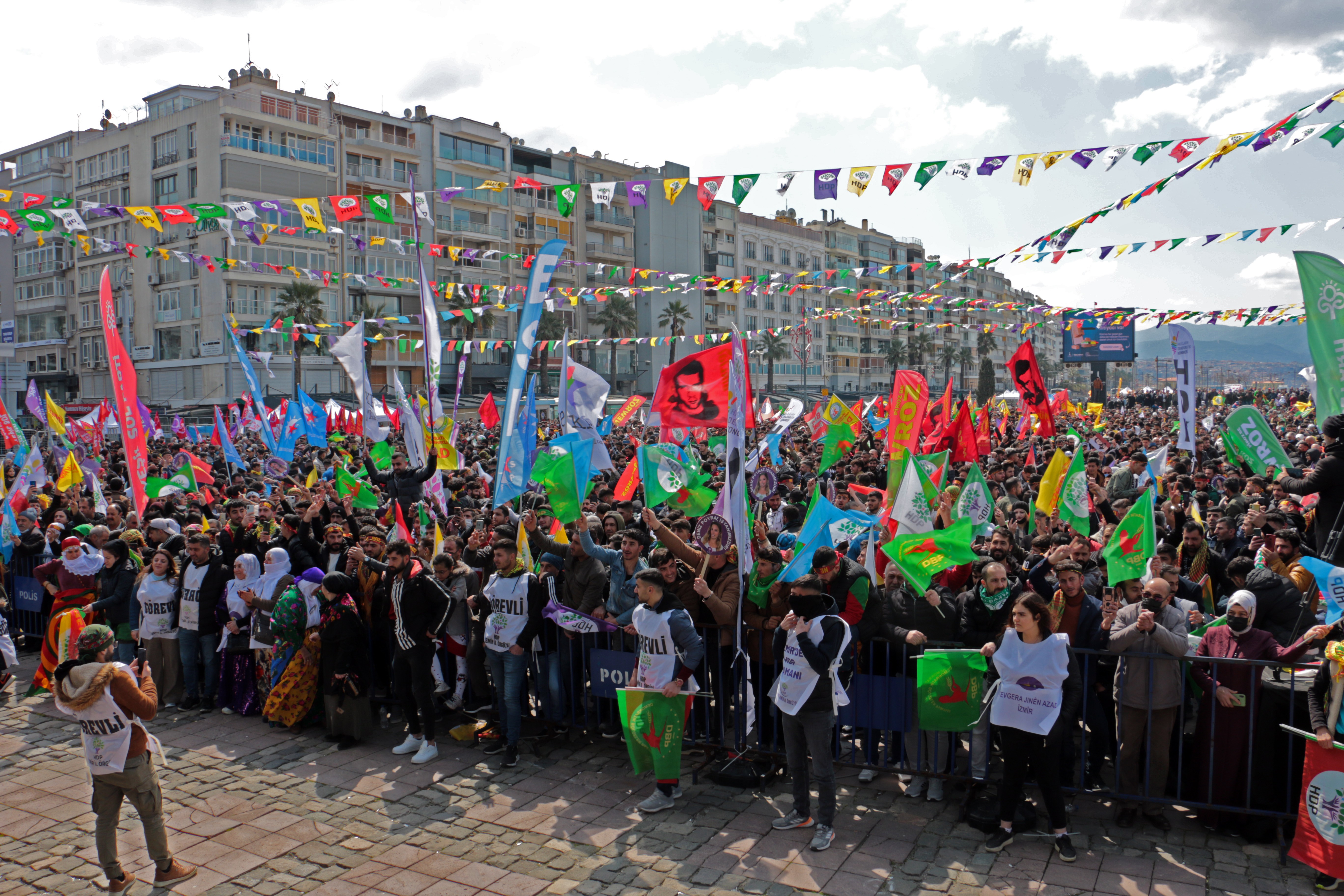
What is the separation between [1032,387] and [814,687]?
39.9 feet

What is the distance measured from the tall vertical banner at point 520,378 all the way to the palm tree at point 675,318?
2190 inches

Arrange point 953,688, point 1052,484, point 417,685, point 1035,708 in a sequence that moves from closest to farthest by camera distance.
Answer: point 1035,708
point 953,688
point 417,685
point 1052,484

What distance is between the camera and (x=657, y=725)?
6195 mm

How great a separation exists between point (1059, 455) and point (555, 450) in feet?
18.7

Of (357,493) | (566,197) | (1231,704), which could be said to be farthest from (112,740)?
(566,197)

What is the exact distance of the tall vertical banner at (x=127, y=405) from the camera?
10227mm

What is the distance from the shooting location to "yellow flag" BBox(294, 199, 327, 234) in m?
15.2

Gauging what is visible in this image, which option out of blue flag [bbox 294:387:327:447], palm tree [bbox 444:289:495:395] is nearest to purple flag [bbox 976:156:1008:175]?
blue flag [bbox 294:387:327:447]

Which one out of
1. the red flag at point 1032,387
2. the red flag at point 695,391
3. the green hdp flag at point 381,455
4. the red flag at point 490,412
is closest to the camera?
the red flag at point 695,391

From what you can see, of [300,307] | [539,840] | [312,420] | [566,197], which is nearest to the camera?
[539,840]

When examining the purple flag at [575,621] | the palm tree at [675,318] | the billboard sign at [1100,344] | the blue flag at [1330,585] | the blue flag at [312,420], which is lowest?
the purple flag at [575,621]

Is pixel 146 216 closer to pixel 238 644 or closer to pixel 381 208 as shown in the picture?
pixel 381 208

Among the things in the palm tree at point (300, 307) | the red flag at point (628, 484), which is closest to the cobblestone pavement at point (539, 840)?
the red flag at point (628, 484)

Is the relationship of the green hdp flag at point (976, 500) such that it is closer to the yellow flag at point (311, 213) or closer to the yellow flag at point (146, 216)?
the yellow flag at point (311, 213)
